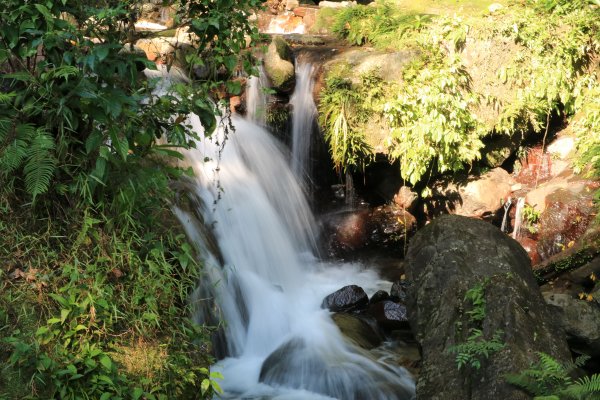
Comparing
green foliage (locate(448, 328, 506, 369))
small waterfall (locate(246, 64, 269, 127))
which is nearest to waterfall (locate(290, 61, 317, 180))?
small waterfall (locate(246, 64, 269, 127))

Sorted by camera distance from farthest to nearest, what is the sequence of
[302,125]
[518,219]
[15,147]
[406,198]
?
[302,125] → [406,198] → [518,219] → [15,147]

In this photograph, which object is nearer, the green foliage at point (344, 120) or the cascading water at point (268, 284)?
the cascading water at point (268, 284)

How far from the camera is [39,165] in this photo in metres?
4.00

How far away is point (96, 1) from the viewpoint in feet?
14.3

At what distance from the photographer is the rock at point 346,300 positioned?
7570 mm

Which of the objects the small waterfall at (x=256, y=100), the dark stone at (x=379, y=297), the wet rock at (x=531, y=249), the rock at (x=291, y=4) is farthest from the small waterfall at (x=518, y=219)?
the rock at (x=291, y=4)

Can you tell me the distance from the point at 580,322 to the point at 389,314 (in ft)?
7.27

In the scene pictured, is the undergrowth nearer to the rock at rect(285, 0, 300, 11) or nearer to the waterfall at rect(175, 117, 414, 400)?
the waterfall at rect(175, 117, 414, 400)

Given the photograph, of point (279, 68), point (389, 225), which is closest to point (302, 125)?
point (279, 68)

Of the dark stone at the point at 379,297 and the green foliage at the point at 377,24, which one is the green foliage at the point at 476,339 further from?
the green foliage at the point at 377,24

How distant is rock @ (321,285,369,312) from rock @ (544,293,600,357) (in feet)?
7.89

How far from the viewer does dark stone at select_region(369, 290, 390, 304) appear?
7.69 metres

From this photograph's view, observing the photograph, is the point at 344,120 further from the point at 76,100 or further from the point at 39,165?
the point at 39,165

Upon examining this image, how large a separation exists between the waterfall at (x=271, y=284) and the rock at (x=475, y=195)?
1770mm
